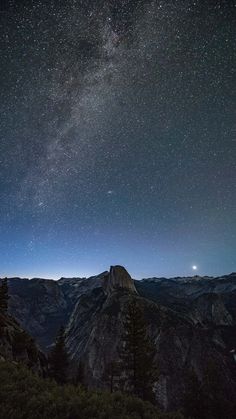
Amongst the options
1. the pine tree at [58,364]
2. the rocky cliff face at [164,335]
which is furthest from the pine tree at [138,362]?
the rocky cliff face at [164,335]

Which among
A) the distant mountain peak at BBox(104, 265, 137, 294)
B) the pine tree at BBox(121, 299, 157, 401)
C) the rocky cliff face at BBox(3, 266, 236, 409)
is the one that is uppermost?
the distant mountain peak at BBox(104, 265, 137, 294)

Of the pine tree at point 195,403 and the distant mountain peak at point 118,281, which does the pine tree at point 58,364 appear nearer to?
the pine tree at point 195,403

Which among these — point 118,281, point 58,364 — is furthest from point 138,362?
point 118,281

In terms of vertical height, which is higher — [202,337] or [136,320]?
[136,320]

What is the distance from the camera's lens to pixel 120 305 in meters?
100

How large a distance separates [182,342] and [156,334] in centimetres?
838

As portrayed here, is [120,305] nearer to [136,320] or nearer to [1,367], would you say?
[136,320]

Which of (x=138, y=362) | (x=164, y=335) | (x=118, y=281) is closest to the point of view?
(x=138, y=362)

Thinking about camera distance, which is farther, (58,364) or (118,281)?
(118,281)

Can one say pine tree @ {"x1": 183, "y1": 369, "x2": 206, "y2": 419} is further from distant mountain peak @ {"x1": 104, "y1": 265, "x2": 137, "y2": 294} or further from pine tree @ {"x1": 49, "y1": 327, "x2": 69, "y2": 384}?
distant mountain peak @ {"x1": 104, "y1": 265, "x2": 137, "y2": 294}


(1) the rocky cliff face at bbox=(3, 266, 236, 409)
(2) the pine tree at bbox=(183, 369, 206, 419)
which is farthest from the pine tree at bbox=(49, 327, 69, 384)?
(2) the pine tree at bbox=(183, 369, 206, 419)

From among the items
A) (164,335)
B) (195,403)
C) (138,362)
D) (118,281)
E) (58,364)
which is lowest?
(164,335)

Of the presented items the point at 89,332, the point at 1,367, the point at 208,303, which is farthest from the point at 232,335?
the point at 1,367

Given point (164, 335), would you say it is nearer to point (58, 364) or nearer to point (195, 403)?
point (58, 364)
